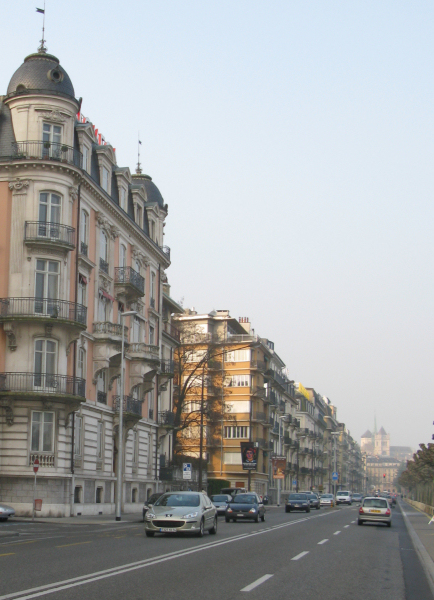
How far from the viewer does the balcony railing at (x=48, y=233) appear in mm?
36938

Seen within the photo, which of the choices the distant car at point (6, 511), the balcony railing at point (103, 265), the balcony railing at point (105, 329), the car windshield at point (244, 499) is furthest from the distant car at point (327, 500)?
the distant car at point (6, 511)

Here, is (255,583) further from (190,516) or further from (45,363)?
(45,363)

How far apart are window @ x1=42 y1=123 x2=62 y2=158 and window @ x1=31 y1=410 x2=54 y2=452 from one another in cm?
1222

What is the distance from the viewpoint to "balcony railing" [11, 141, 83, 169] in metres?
37.8

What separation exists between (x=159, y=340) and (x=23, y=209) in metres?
19.4

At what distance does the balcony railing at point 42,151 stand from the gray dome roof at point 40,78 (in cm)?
262

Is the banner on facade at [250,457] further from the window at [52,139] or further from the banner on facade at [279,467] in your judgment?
the window at [52,139]

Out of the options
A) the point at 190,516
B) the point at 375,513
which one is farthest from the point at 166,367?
the point at 190,516

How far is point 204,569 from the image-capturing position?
14641 millimetres

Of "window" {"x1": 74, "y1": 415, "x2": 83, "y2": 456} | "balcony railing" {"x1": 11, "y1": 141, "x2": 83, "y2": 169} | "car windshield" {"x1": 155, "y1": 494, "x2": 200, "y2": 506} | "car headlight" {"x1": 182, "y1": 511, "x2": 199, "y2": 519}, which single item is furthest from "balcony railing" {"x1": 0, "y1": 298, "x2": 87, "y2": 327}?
"car headlight" {"x1": 182, "y1": 511, "x2": 199, "y2": 519}

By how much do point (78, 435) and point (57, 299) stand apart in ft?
23.4

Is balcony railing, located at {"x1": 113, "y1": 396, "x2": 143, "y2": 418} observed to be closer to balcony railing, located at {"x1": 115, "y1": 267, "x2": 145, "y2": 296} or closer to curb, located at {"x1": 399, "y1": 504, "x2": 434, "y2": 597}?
balcony railing, located at {"x1": 115, "y1": 267, "x2": 145, "y2": 296}

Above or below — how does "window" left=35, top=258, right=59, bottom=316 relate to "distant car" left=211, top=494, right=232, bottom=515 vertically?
above

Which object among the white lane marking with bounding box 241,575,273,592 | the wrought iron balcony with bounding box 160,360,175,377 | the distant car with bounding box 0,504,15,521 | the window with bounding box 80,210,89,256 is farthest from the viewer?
the wrought iron balcony with bounding box 160,360,175,377
